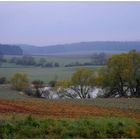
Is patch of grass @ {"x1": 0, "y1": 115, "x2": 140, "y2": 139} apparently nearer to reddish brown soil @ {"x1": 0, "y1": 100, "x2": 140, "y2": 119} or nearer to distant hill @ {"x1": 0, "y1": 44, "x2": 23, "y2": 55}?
reddish brown soil @ {"x1": 0, "y1": 100, "x2": 140, "y2": 119}

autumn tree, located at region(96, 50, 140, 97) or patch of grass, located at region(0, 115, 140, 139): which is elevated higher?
patch of grass, located at region(0, 115, 140, 139)

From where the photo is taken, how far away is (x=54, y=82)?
6212 centimetres

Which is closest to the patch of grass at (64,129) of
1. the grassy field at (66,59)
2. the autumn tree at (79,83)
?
the autumn tree at (79,83)

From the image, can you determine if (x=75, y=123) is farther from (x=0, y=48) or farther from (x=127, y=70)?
(x=0, y=48)

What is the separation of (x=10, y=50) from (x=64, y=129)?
66.7 metres

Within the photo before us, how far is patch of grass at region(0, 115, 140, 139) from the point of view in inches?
354

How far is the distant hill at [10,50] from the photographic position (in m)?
71.9

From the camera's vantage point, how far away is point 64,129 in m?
9.36

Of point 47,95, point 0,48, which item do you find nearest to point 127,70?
point 47,95

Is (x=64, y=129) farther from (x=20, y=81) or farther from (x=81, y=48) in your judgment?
(x=81, y=48)

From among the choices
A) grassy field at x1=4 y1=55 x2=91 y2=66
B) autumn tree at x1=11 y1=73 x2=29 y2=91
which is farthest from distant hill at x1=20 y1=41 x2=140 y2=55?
autumn tree at x1=11 y1=73 x2=29 y2=91

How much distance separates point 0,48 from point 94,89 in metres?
22.4

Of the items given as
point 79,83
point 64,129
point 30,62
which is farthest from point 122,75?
point 64,129

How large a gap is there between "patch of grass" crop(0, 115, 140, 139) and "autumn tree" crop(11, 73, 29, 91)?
47.3 meters
